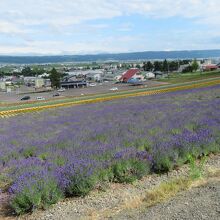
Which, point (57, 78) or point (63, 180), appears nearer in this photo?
point (63, 180)

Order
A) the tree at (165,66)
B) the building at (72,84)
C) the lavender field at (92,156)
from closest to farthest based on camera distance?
1. the lavender field at (92,156)
2. the building at (72,84)
3. the tree at (165,66)

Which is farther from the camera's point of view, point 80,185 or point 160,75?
point 160,75

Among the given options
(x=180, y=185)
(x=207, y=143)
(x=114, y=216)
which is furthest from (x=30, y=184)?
(x=207, y=143)

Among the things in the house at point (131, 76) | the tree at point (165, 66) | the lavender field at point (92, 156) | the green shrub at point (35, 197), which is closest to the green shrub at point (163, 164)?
the lavender field at point (92, 156)

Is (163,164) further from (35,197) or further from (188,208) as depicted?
(35,197)

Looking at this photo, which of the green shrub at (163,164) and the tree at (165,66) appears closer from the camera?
the green shrub at (163,164)

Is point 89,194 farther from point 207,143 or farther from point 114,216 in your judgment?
point 207,143

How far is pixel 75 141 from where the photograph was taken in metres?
13.5

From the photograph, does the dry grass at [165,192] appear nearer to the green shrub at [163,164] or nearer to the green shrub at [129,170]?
the green shrub at [129,170]

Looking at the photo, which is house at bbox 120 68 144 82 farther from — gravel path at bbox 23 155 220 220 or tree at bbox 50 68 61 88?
gravel path at bbox 23 155 220 220

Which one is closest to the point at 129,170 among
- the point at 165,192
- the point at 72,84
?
the point at 165,192

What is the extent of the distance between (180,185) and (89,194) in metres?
1.97

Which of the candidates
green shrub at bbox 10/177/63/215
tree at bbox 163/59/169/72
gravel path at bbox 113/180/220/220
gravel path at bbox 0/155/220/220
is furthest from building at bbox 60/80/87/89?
gravel path at bbox 113/180/220/220

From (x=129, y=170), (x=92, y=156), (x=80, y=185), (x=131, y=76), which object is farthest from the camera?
(x=131, y=76)
